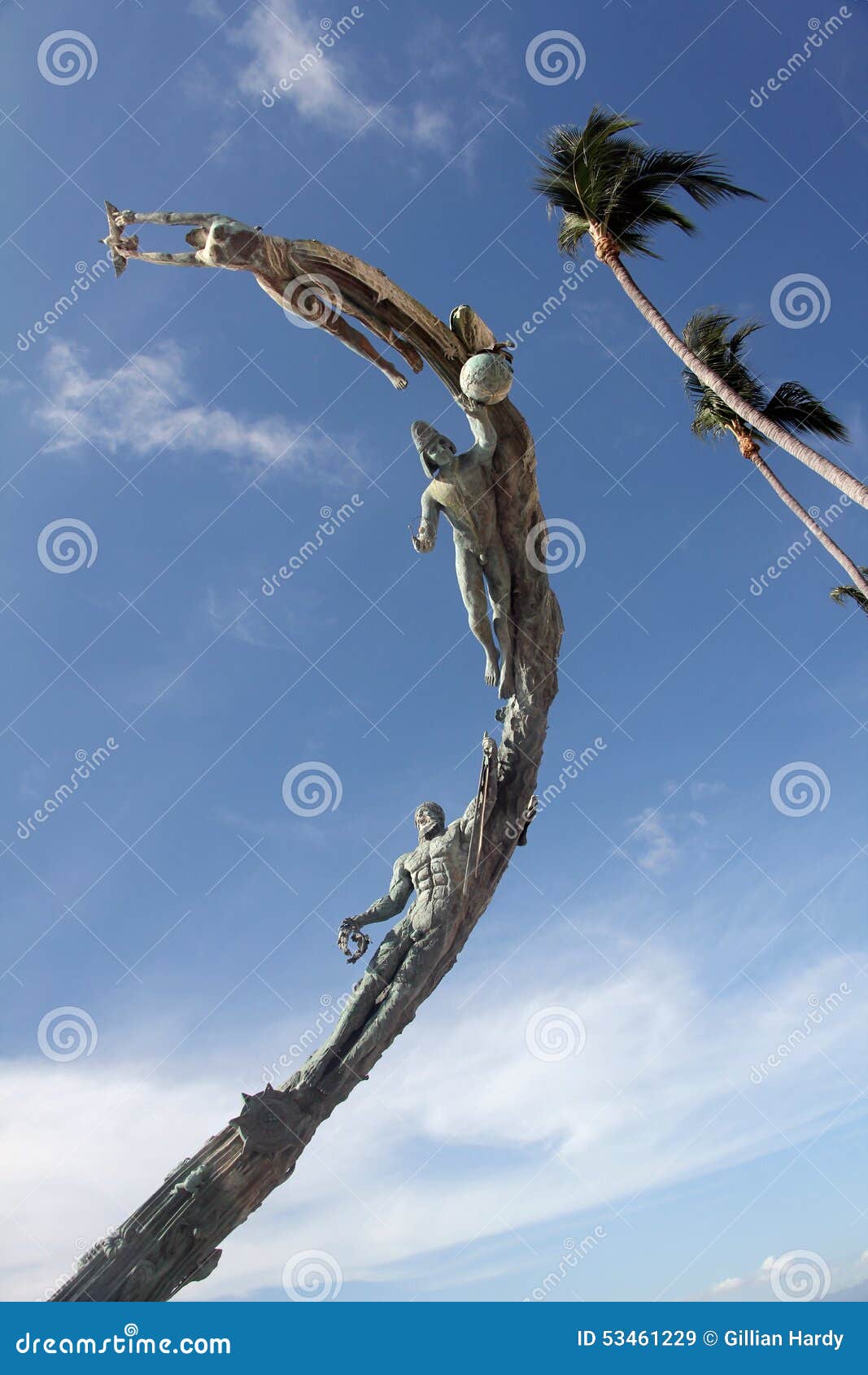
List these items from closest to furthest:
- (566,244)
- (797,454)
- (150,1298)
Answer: (150,1298) < (797,454) < (566,244)

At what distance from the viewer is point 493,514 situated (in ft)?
29.2

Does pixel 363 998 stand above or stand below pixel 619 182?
below

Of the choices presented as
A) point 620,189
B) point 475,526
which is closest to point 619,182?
point 620,189

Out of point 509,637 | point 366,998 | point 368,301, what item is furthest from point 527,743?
point 368,301

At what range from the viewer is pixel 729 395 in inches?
431

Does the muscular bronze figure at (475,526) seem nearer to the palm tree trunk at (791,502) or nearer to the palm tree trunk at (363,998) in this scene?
the palm tree trunk at (363,998)

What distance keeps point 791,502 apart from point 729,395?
378 cm

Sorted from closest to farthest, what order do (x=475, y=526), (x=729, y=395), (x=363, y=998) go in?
(x=363, y=998) → (x=475, y=526) → (x=729, y=395)

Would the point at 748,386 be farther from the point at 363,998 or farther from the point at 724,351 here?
the point at 363,998

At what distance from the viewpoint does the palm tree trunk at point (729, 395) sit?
939 cm

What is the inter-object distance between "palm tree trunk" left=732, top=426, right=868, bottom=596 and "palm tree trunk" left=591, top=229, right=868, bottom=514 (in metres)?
2.91

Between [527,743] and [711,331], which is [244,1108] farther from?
[711,331]

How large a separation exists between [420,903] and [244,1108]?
7.76ft

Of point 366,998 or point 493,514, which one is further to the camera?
point 493,514
